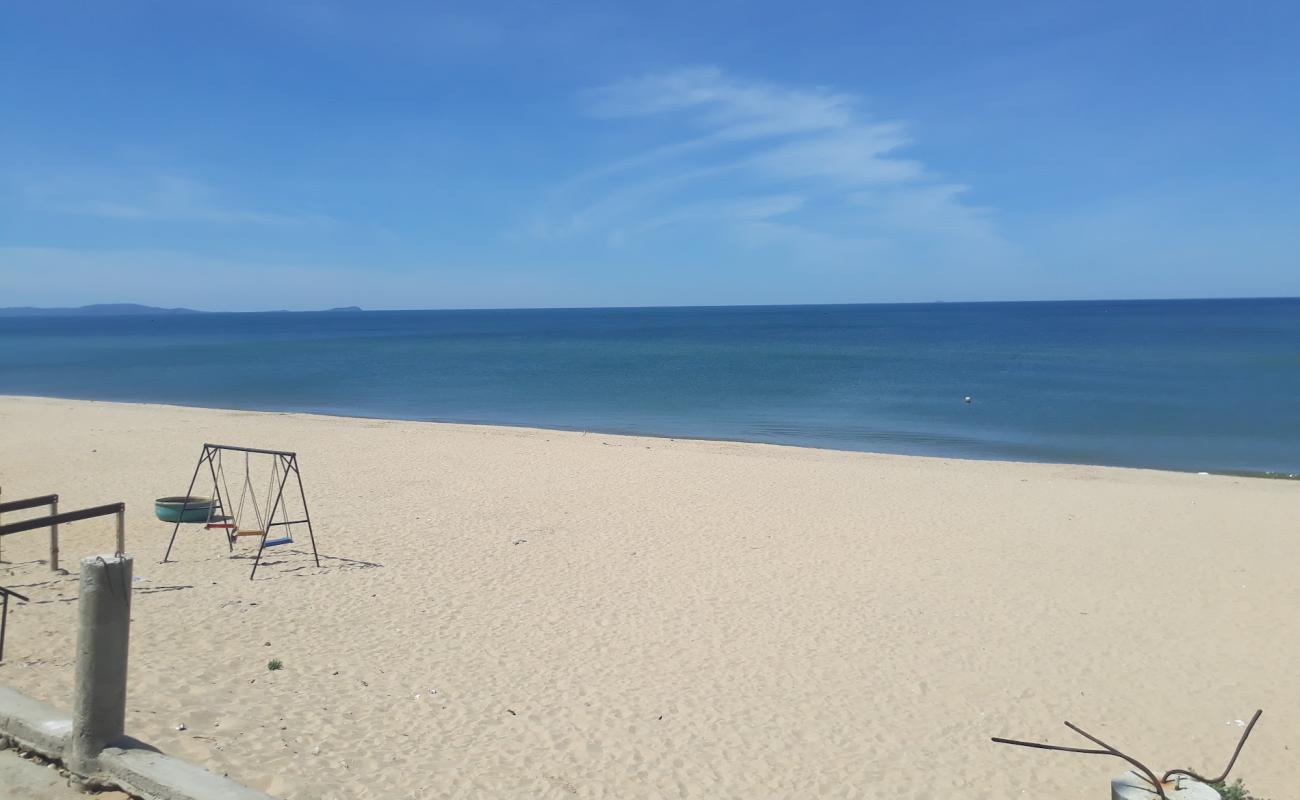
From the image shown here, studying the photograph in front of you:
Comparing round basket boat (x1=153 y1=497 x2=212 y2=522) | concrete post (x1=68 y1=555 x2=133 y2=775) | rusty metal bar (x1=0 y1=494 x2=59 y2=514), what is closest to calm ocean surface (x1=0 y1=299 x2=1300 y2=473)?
round basket boat (x1=153 y1=497 x2=212 y2=522)

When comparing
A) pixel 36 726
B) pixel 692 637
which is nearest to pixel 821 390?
pixel 692 637

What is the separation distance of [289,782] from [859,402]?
32.9 metres

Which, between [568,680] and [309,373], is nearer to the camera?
[568,680]

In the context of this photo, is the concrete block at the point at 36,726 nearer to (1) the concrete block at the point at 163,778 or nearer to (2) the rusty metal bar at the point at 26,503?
(1) the concrete block at the point at 163,778

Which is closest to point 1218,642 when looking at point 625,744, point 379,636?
point 625,744

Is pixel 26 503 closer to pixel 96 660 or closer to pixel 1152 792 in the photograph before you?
pixel 96 660

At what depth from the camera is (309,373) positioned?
51.7 meters

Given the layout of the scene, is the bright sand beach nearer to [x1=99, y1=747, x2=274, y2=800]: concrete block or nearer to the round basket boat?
the round basket boat

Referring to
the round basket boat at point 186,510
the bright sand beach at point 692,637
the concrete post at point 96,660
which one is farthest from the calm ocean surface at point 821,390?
the concrete post at point 96,660

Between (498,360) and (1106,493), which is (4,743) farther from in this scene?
(498,360)

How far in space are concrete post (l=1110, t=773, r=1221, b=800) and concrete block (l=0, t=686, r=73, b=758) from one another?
4654 millimetres

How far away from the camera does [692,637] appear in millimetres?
8227

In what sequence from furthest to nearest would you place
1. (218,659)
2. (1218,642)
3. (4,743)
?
(1218,642) < (218,659) < (4,743)

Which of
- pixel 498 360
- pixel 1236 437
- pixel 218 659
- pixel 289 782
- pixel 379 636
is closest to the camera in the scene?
pixel 289 782
